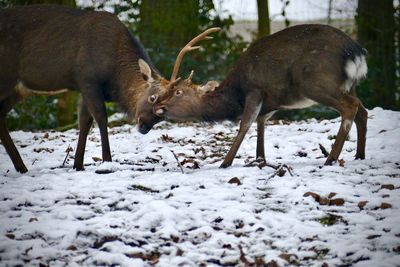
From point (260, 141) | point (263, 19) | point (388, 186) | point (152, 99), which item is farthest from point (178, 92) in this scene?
point (263, 19)

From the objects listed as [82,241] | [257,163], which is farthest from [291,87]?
[82,241]

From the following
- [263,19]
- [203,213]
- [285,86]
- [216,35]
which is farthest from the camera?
[216,35]

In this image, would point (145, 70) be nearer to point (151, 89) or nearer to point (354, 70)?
point (151, 89)

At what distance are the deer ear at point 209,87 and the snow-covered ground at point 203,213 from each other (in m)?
0.86

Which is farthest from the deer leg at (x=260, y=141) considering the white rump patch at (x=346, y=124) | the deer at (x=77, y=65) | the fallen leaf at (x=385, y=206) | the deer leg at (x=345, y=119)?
the fallen leaf at (x=385, y=206)

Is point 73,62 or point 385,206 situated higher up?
point 73,62

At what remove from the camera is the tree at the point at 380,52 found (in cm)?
1223

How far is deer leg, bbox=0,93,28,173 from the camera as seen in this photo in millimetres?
7090

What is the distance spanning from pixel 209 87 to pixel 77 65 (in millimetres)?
1550

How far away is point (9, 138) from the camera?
728cm

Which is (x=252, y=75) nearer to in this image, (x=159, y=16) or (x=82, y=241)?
(x=82, y=241)

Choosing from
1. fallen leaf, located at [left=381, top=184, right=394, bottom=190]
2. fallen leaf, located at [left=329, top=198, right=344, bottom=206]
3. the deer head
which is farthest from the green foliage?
fallen leaf, located at [left=329, top=198, right=344, bottom=206]

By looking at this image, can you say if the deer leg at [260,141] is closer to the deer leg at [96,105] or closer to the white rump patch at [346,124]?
the white rump patch at [346,124]

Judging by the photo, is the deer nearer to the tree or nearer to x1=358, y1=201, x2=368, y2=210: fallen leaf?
x1=358, y1=201, x2=368, y2=210: fallen leaf
